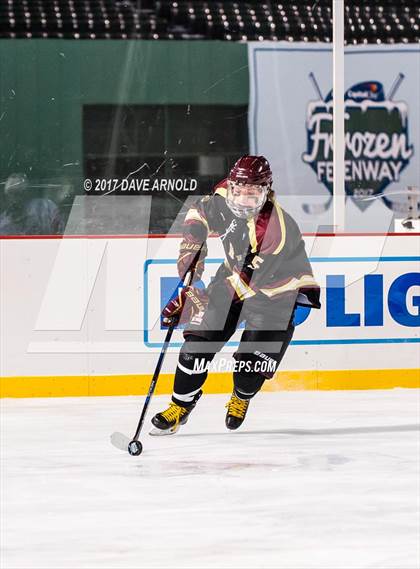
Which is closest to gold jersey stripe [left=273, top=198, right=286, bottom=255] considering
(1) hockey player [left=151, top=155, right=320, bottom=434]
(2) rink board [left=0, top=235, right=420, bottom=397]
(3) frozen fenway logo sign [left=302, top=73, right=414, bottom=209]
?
(1) hockey player [left=151, top=155, right=320, bottom=434]

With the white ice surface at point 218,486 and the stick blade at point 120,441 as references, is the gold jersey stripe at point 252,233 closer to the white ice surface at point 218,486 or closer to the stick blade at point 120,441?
the white ice surface at point 218,486

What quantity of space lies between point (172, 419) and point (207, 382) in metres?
1.09

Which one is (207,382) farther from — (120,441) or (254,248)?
(120,441)

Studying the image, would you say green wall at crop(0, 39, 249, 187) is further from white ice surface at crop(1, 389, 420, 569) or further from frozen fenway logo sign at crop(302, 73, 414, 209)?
white ice surface at crop(1, 389, 420, 569)

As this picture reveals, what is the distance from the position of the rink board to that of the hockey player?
0.88 m

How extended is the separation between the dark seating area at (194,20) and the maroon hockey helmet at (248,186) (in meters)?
3.42

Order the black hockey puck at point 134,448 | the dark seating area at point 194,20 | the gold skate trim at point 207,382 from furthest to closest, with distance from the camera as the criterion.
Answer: the dark seating area at point 194,20 < the gold skate trim at point 207,382 < the black hockey puck at point 134,448

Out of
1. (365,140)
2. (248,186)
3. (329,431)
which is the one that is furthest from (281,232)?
(365,140)

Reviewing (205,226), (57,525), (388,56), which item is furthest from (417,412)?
(388,56)

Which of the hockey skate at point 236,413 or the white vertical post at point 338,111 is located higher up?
the white vertical post at point 338,111

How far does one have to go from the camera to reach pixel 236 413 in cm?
521

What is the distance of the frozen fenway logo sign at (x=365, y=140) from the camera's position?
7.62 m

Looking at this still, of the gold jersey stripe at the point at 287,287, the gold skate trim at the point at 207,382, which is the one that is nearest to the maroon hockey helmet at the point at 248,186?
the gold jersey stripe at the point at 287,287

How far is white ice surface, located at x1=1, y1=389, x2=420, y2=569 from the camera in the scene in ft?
11.2
